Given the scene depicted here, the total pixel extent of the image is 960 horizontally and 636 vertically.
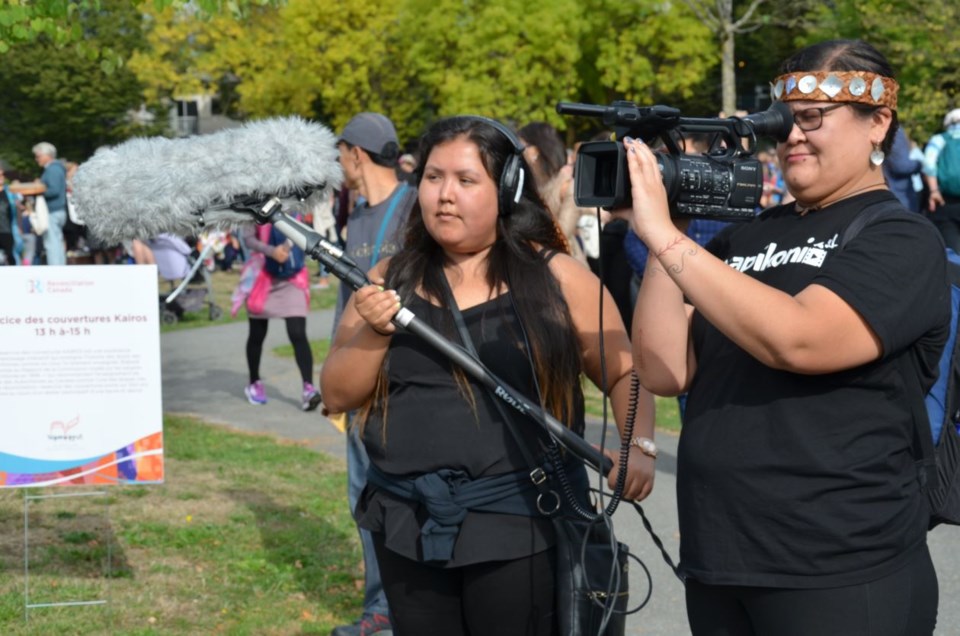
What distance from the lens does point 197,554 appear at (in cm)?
628

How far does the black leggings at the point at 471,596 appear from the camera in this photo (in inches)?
132

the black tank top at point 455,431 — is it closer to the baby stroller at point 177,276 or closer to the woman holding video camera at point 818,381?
the woman holding video camera at point 818,381

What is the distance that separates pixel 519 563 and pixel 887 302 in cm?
130

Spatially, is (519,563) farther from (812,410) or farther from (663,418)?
(663,418)

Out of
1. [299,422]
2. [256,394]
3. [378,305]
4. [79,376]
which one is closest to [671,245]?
[378,305]

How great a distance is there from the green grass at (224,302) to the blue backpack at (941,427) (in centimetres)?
1161

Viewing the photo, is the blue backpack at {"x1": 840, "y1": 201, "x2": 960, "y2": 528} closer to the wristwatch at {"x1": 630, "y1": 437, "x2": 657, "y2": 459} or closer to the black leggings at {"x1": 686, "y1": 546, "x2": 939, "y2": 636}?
the black leggings at {"x1": 686, "y1": 546, "x2": 939, "y2": 636}

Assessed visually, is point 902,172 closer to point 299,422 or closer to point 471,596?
point 299,422

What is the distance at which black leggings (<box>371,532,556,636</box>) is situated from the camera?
132 inches

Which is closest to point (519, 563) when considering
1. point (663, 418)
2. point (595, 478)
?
point (595, 478)

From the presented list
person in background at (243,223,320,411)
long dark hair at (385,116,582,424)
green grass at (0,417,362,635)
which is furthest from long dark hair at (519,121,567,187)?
long dark hair at (385,116,582,424)

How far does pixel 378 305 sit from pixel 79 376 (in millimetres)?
2519

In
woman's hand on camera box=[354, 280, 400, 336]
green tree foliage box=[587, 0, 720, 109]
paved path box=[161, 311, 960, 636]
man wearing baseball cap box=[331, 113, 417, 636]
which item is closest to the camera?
woman's hand on camera box=[354, 280, 400, 336]

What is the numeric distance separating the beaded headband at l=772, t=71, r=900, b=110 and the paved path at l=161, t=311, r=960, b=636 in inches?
130
